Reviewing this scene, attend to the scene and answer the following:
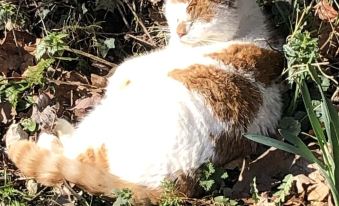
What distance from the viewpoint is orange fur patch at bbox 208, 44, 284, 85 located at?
3.12 m

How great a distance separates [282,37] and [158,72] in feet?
2.41

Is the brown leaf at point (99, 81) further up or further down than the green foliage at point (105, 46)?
further down

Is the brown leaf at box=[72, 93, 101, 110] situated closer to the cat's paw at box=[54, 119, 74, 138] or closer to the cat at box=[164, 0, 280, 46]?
the cat's paw at box=[54, 119, 74, 138]

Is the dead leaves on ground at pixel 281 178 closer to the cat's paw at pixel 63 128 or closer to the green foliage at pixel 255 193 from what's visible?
the green foliage at pixel 255 193

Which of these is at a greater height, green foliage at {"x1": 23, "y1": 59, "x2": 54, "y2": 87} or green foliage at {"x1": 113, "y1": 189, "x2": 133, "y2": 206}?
green foliage at {"x1": 23, "y1": 59, "x2": 54, "y2": 87}

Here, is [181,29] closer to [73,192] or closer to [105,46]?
[105,46]

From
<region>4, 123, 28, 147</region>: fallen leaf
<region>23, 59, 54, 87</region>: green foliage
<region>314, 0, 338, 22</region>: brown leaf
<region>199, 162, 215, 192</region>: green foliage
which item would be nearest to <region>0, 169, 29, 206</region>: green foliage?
<region>4, 123, 28, 147</region>: fallen leaf

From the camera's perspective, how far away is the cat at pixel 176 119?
2.85 m

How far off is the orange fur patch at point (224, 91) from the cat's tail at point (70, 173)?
1.44 ft

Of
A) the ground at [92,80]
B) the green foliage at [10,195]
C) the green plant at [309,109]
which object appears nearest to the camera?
the green plant at [309,109]

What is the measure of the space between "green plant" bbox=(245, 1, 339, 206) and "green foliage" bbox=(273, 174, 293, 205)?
16 cm

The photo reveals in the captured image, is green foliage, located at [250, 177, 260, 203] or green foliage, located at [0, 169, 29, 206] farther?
green foliage, located at [0, 169, 29, 206]

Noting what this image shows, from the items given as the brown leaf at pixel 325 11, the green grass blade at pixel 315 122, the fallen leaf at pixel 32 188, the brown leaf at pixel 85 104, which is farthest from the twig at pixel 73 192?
the brown leaf at pixel 325 11

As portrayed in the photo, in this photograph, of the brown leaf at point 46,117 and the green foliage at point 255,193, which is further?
the brown leaf at point 46,117
